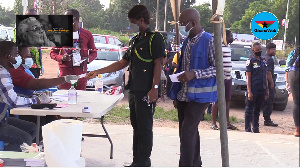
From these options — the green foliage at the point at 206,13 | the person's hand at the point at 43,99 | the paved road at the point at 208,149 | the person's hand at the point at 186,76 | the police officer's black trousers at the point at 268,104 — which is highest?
the green foliage at the point at 206,13

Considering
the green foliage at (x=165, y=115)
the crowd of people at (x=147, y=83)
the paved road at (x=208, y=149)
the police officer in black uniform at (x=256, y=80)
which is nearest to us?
the crowd of people at (x=147, y=83)

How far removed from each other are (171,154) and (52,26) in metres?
2.29

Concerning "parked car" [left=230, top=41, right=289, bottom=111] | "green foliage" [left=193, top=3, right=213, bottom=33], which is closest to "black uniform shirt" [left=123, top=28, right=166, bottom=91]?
"green foliage" [left=193, top=3, right=213, bottom=33]

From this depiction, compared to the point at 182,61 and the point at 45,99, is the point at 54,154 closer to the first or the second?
the point at 45,99

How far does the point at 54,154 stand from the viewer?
2.86 metres

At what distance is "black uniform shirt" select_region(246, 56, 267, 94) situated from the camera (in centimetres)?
756

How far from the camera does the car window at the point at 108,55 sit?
1318cm

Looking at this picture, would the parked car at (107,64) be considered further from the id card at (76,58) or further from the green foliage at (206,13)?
the id card at (76,58)

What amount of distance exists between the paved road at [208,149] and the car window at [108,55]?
575cm

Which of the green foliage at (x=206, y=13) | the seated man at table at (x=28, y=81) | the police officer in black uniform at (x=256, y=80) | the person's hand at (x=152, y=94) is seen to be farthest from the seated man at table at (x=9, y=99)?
the police officer in black uniform at (x=256, y=80)

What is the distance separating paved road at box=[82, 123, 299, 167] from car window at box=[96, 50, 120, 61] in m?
5.75

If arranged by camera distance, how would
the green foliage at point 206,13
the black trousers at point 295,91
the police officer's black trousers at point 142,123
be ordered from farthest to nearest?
the green foliage at point 206,13
the police officer's black trousers at point 142,123
the black trousers at point 295,91

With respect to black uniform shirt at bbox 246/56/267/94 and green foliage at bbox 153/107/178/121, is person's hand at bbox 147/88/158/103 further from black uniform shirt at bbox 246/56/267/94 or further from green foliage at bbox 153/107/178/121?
green foliage at bbox 153/107/178/121

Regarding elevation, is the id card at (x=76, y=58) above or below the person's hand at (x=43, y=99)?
above
